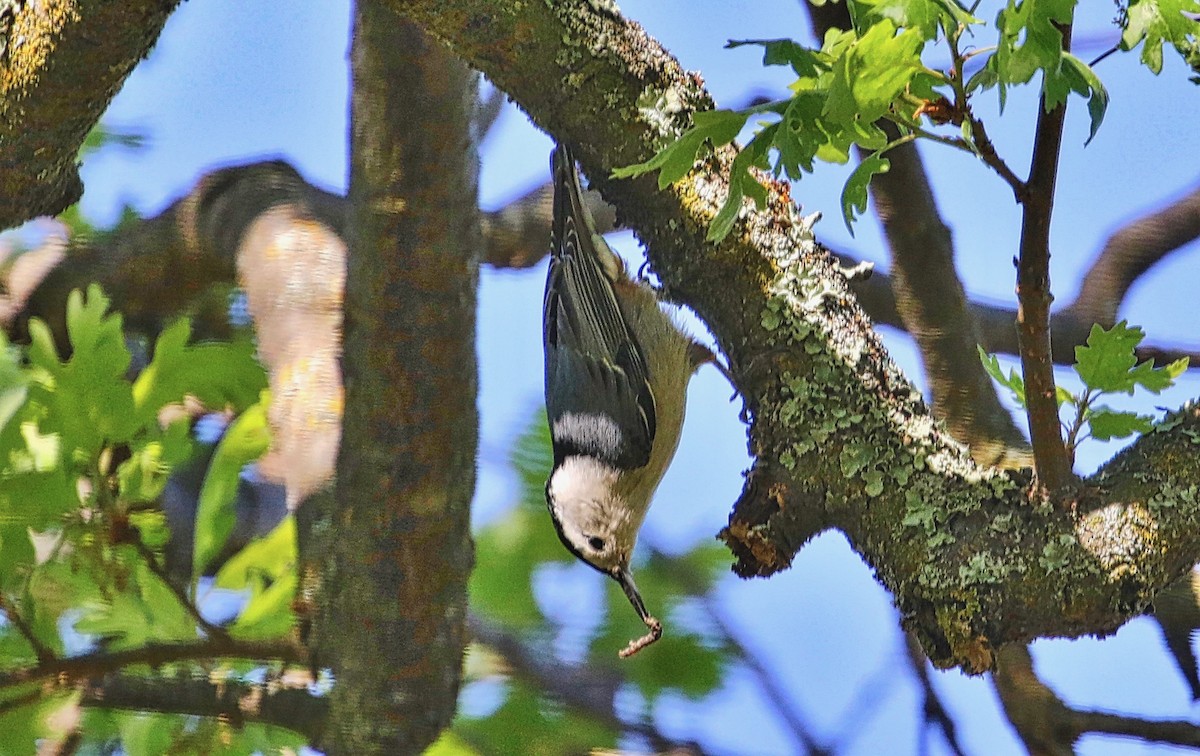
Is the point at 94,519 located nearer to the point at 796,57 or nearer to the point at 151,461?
the point at 151,461

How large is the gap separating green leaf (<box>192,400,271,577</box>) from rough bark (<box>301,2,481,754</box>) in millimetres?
98

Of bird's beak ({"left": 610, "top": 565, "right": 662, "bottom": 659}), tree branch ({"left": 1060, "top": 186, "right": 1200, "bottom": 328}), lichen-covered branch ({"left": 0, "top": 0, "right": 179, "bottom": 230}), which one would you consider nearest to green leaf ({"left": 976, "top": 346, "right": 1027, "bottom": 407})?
bird's beak ({"left": 610, "top": 565, "right": 662, "bottom": 659})

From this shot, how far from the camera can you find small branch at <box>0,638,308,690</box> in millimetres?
1102

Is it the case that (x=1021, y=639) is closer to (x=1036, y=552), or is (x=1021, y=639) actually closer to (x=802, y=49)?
(x=1036, y=552)

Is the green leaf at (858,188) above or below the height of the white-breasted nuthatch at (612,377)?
below

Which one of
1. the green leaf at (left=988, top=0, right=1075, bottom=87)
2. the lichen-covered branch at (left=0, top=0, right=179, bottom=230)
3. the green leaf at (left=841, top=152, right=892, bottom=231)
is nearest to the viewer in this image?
the green leaf at (left=988, top=0, right=1075, bottom=87)

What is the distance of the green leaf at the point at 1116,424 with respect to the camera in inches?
26.3

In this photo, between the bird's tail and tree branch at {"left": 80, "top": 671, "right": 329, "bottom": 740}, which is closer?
tree branch at {"left": 80, "top": 671, "right": 329, "bottom": 740}

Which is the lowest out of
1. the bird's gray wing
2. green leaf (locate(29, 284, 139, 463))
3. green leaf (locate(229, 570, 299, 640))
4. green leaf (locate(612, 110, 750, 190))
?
green leaf (locate(229, 570, 299, 640))

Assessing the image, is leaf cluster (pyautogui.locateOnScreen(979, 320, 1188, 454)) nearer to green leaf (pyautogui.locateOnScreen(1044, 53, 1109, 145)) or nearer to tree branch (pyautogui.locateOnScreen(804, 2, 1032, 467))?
green leaf (pyautogui.locateOnScreen(1044, 53, 1109, 145))

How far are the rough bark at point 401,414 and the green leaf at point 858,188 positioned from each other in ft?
2.37

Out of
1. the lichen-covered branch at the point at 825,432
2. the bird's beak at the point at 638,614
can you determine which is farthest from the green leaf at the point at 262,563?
the lichen-covered branch at the point at 825,432

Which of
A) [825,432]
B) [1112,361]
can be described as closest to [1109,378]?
[1112,361]

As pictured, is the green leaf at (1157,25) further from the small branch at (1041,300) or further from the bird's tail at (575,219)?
the bird's tail at (575,219)
